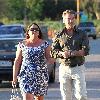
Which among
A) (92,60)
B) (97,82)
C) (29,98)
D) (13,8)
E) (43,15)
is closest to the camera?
(29,98)

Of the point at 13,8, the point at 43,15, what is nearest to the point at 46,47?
the point at 13,8

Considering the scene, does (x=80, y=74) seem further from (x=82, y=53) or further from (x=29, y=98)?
(x=29, y=98)

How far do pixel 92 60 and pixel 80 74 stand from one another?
56.1 feet

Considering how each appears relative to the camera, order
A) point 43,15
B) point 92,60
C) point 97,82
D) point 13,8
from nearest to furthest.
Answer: point 97,82 < point 92,60 < point 13,8 < point 43,15

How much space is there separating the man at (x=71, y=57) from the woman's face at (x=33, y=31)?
Result: 0.52 meters

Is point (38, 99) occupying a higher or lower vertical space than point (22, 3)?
lower

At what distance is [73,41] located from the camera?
30.2 feet

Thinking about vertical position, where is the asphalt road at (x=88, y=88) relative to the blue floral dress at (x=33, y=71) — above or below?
below

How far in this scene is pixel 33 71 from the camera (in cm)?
884

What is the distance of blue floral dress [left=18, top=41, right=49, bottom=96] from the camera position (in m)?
8.84

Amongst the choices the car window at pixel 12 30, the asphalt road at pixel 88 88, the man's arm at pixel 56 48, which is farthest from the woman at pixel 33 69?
the car window at pixel 12 30

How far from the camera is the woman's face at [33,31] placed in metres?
8.89

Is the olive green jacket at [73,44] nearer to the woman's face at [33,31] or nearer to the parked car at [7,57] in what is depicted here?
the woman's face at [33,31]

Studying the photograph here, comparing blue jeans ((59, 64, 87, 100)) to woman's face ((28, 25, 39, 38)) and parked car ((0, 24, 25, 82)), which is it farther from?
parked car ((0, 24, 25, 82))
